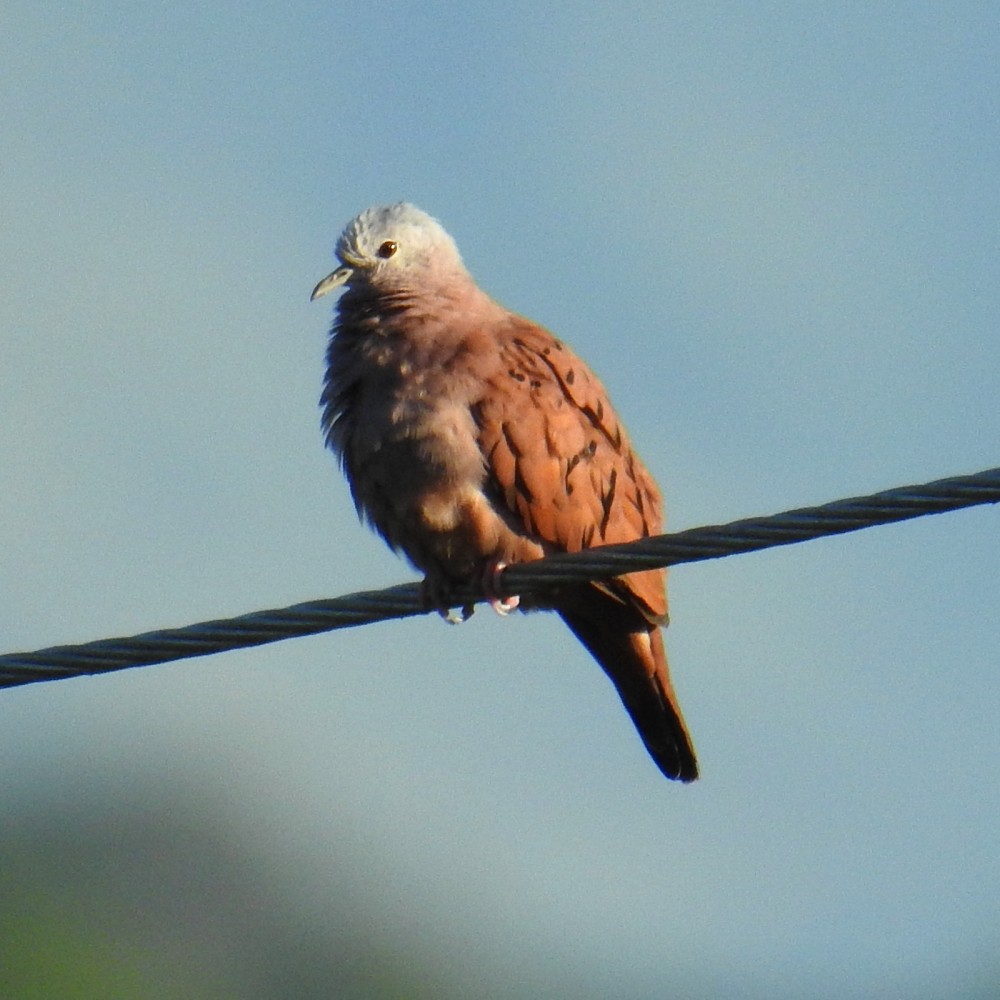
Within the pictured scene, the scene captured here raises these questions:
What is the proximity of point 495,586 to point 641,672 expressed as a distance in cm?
86

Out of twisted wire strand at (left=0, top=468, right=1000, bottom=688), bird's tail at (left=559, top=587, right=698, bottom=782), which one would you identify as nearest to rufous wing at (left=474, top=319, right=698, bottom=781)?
bird's tail at (left=559, top=587, right=698, bottom=782)

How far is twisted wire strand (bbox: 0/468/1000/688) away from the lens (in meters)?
5.24

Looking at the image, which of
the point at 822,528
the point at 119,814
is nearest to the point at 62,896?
the point at 119,814

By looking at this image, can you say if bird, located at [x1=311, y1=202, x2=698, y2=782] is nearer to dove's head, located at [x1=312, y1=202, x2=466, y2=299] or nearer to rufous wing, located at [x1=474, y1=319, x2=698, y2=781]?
rufous wing, located at [x1=474, y1=319, x2=698, y2=781]

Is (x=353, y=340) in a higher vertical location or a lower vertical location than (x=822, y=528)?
higher

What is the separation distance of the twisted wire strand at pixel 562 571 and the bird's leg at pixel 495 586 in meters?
1.26

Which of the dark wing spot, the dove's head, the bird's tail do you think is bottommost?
the bird's tail

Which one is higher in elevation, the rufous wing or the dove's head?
the dove's head

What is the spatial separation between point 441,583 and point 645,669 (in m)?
0.87

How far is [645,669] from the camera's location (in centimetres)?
797

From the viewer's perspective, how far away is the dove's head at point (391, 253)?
28.2ft

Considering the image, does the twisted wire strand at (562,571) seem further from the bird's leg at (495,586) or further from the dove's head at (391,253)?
the dove's head at (391,253)

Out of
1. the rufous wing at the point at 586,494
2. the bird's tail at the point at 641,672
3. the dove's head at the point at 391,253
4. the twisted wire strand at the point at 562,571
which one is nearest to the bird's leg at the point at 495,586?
the rufous wing at the point at 586,494

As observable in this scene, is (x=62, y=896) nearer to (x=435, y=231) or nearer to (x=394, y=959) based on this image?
(x=394, y=959)
